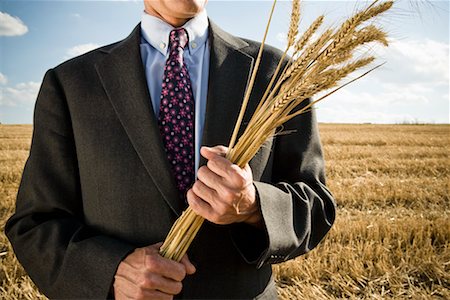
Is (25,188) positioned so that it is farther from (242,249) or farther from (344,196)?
(344,196)

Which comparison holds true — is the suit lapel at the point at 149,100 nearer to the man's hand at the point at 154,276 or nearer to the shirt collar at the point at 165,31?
the shirt collar at the point at 165,31

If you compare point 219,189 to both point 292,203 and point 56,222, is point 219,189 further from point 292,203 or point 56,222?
point 56,222

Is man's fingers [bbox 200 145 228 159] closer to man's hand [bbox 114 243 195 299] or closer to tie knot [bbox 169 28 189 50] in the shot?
man's hand [bbox 114 243 195 299]

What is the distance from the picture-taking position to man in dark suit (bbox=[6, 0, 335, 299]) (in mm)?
1525

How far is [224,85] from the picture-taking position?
167 cm

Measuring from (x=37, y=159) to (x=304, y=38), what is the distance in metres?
1.02

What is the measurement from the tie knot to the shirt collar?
0.01 m

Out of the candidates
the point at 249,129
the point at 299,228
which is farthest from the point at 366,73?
the point at 299,228

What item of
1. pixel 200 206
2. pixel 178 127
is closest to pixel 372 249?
pixel 178 127

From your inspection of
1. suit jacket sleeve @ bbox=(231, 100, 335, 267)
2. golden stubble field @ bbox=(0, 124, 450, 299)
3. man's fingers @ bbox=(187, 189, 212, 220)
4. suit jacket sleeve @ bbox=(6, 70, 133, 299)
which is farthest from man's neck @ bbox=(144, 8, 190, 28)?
golden stubble field @ bbox=(0, 124, 450, 299)

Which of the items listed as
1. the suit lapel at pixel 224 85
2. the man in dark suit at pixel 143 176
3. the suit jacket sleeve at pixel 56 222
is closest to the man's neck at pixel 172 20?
the man in dark suit at pixel 143 176

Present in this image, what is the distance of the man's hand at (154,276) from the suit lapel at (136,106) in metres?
0.22

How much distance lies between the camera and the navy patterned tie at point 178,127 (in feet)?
5.33

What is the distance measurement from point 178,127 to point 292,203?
1.51 ft
